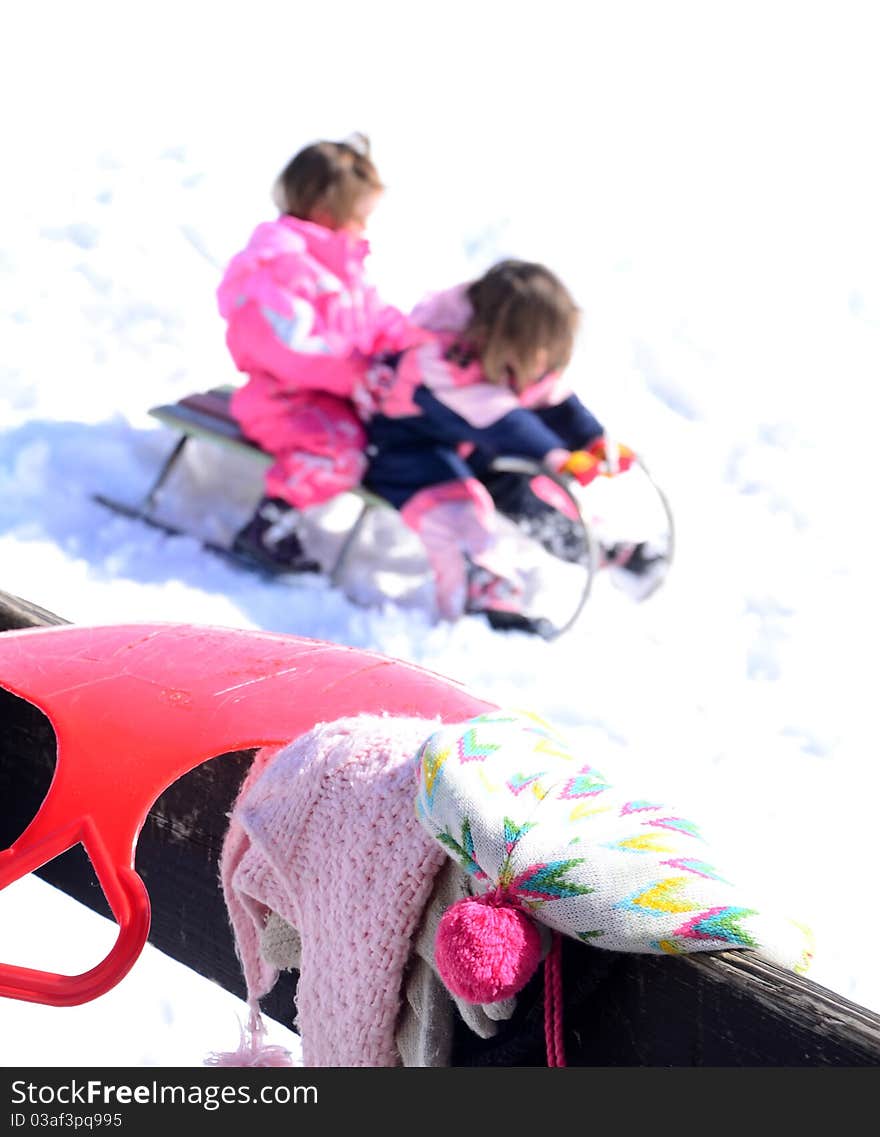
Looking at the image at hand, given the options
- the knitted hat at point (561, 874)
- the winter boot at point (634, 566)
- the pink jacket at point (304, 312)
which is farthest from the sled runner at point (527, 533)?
the knitted hat at point (561, 874)

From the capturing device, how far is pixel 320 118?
5.58 meters

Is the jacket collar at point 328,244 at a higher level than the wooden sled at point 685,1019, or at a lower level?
higher

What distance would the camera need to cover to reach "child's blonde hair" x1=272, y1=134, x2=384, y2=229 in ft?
10.8

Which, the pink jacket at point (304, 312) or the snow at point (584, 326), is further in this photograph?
the pink jacket at point (304, 312)

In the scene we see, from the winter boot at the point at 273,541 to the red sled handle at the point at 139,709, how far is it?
2088 mm

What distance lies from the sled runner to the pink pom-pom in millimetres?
2388

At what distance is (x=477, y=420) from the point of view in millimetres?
3064

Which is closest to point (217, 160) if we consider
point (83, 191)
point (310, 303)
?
point (83, 191)

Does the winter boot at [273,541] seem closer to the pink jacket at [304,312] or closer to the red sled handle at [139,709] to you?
the pink jacket at [304,312]

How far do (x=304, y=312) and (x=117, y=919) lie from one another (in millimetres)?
2623

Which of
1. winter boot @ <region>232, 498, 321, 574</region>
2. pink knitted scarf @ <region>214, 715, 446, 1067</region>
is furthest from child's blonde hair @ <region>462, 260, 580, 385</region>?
pink knitted scarf @ <region>214, 715, 446, 1067</region>

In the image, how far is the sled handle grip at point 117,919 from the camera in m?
0.78

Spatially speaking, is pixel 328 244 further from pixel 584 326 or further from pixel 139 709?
pixel 139 709

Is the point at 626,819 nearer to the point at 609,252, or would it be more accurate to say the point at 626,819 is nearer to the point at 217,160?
the point at 609,252
